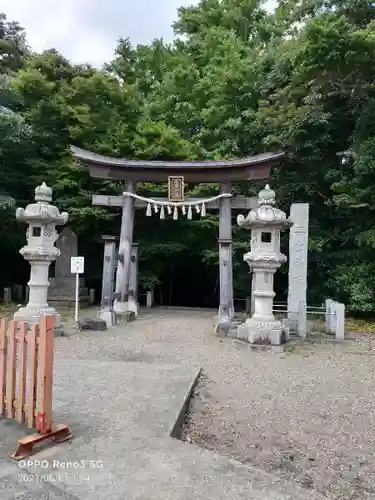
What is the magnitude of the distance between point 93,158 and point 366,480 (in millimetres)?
8949

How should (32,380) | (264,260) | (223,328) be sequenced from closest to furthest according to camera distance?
(32,380) < (264,260) < (223,328)

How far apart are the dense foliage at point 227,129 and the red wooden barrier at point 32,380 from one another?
8.89 m

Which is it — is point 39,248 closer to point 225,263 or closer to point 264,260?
point 225,263

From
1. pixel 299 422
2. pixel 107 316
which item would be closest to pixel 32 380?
pixel 299 422

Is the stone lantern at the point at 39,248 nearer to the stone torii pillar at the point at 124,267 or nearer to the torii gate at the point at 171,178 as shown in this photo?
the stone torii pillar at the point at 124,267

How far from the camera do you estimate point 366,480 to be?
2789 millimetres

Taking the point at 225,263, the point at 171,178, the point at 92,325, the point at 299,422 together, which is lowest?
the point at 299,422

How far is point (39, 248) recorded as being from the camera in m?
8.00

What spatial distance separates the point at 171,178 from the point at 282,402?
7.03 m

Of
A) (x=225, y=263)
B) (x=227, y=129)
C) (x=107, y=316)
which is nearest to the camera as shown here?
(x=107, y=316)

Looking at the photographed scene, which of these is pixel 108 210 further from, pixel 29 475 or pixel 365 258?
pixel 29 475

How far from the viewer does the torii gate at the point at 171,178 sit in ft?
32.3

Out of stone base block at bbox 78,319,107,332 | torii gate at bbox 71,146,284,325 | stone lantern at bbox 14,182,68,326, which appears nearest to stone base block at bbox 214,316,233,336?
torii gate at bbox 71,146,284,325

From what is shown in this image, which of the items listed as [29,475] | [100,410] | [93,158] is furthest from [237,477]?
[93,158]
